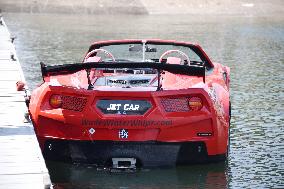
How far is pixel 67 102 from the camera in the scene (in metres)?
8.81

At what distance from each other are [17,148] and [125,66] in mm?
1579

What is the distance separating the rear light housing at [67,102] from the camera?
8.69 metres

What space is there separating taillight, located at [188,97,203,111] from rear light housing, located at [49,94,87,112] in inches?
47.4

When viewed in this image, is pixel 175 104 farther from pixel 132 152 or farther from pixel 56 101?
pixel 56 101

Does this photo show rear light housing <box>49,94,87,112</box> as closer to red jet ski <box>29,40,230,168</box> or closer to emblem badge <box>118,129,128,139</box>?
red jet ski <box>29,40,230,168</box>

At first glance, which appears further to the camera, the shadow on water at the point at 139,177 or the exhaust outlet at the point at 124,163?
the exhaust outlet at the point at 124,163

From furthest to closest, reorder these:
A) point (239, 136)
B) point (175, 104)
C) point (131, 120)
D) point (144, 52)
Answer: point (239, 136) → point (144, 52) → point (175, 104) → point (131, 120)

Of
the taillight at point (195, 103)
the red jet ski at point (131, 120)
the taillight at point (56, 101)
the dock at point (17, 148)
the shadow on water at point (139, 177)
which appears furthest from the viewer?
the taillight at point (56, 101)

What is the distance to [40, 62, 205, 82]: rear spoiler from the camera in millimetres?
8586

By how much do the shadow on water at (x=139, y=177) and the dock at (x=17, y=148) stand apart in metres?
0.46

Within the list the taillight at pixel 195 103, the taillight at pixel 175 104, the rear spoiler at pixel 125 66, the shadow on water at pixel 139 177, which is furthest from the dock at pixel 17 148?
the taillight at pixel 195 103

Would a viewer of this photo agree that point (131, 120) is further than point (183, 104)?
No

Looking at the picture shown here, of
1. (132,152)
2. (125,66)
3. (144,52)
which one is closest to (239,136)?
(144,52)

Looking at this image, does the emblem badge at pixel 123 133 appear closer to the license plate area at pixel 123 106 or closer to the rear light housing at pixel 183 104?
the license plate area at pixel 123 106
